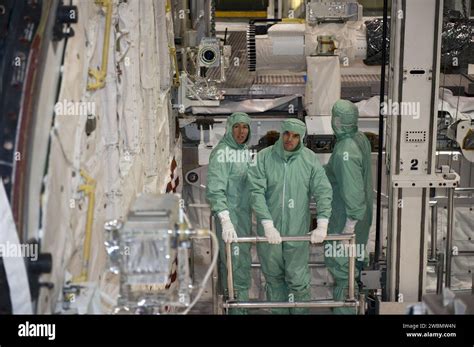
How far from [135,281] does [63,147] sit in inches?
24.2

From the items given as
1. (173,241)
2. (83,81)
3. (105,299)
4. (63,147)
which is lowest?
(105,299)

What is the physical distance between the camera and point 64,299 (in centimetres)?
320

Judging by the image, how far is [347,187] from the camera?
522 cm

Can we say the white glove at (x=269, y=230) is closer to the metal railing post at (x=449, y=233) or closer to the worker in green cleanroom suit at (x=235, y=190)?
the worker in green cleanroom suit at (x=235, y=190)

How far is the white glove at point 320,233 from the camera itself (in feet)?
15.2

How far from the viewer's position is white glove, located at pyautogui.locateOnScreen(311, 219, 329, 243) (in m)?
4.65

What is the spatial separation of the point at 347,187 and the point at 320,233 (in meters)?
0.60
